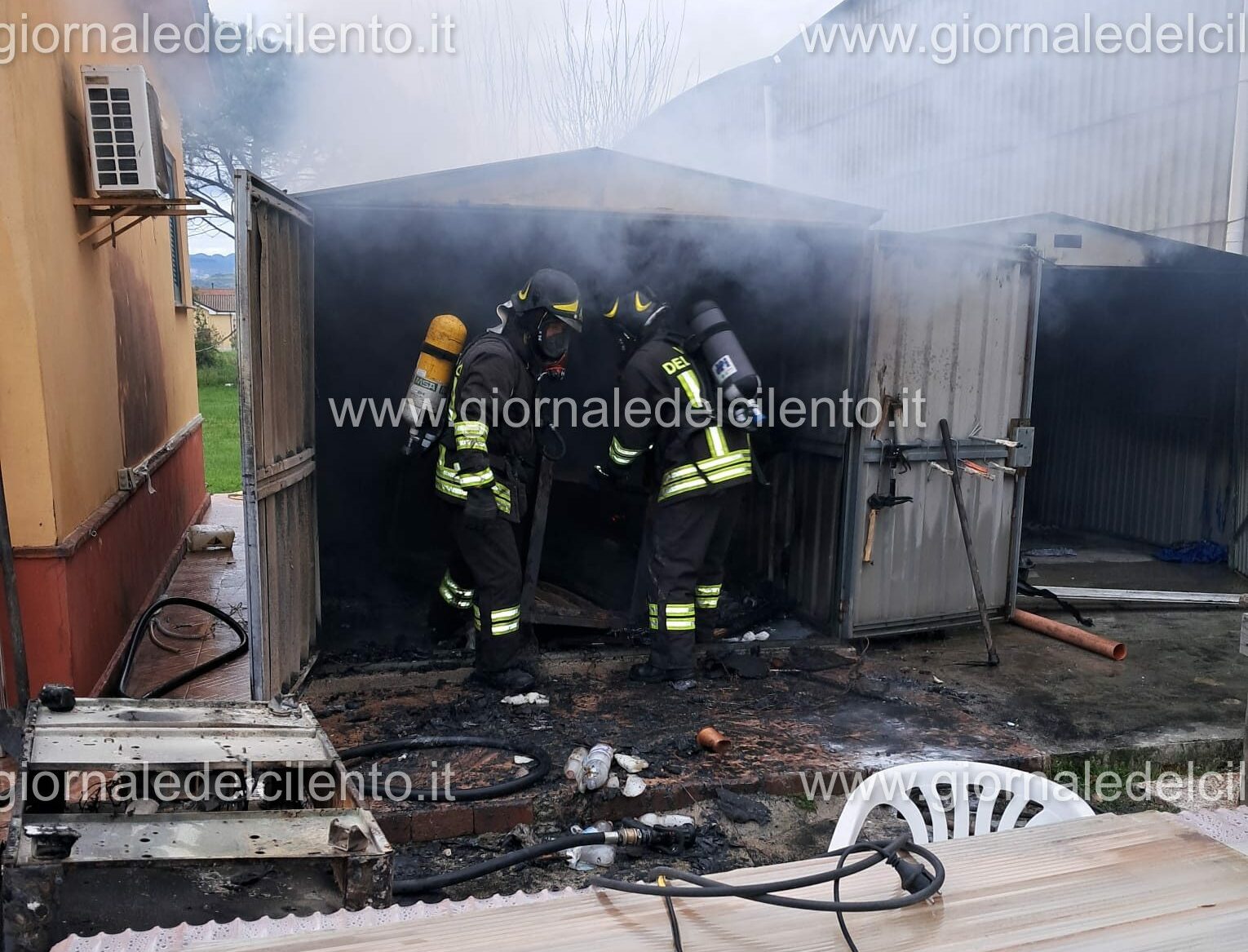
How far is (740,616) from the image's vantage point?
19.9ft

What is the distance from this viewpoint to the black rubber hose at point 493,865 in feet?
9.68

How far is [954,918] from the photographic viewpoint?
1183mm

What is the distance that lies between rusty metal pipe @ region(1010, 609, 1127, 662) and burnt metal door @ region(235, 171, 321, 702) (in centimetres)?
449

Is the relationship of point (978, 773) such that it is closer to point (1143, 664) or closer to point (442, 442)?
point (442, 442)

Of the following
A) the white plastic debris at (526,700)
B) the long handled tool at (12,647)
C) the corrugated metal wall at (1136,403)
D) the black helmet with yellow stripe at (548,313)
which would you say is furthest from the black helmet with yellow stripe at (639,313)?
the corrugated metal wall at (1136,403)

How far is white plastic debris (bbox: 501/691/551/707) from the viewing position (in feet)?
15.3

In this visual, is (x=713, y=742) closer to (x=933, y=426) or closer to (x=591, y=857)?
(x=591, y=857)

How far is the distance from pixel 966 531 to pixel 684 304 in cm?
255

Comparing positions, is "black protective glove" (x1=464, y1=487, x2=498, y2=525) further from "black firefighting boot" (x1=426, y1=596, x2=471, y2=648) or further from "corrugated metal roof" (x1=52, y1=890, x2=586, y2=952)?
"corrugated metal roof" (x1=52, y1=890, x2=586, y2=952)

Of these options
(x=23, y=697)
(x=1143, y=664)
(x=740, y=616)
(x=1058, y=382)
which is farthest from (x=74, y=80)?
(x=1058, y=382)

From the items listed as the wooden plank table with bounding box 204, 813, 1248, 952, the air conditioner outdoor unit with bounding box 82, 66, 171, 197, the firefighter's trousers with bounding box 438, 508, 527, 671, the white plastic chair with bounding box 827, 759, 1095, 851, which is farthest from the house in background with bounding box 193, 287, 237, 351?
the wooden plank table with bounding box 204, 813, 1248, 952

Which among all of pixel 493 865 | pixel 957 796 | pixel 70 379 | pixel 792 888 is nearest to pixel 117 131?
pixel 70 379

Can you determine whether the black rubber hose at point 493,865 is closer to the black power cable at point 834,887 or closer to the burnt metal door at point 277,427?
the burnt metal door at point 277,427

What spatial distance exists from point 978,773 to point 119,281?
5412mm
